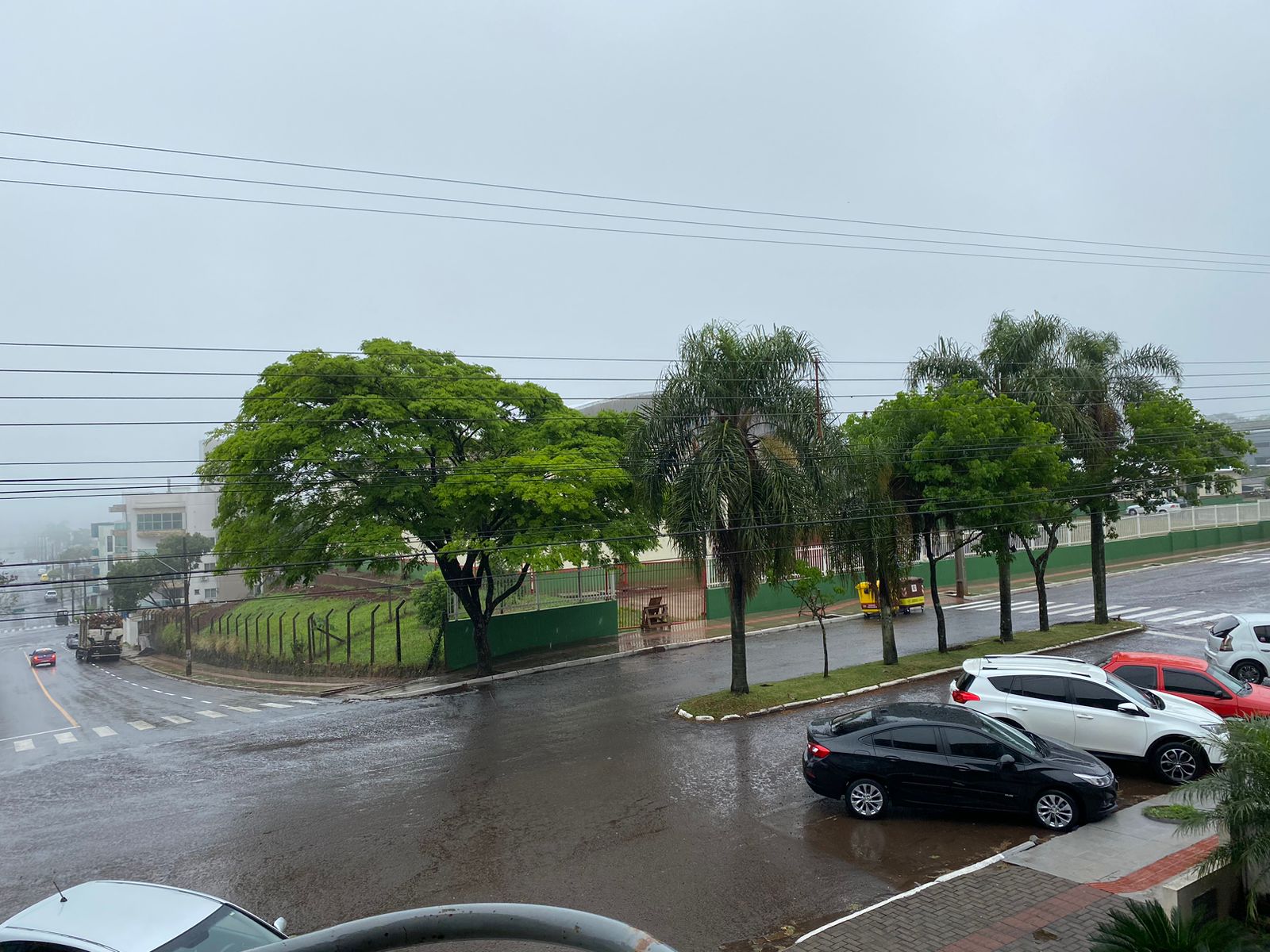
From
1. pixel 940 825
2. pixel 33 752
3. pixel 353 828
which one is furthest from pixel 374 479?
pixel 940 825

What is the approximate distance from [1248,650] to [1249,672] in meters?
A: 0.54

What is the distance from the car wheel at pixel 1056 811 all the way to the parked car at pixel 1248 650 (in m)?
11.7

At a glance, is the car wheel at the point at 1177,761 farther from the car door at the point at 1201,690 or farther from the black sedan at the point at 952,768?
the black sedan at the point at 952,768

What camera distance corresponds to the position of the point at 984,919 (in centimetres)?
886

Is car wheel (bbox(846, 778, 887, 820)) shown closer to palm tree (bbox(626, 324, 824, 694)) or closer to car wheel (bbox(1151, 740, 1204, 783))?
car wheel (bbox(1151, 740, 1204, 783))

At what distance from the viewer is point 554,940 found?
7.83 ft

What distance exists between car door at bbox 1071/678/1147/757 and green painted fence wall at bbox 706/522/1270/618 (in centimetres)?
2402

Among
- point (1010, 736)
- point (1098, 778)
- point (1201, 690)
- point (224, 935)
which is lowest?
point (1098, 778)

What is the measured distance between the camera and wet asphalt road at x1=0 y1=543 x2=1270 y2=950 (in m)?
10.4

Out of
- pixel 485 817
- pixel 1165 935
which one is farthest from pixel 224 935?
pixel 485 817

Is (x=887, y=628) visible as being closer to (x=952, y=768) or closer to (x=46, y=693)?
(x=952, y=768)

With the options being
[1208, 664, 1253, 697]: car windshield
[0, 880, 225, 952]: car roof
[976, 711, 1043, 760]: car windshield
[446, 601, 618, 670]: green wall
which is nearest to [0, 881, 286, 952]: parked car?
[0, 880, 225, 952]: car roof

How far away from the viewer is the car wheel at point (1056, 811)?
1154 cm

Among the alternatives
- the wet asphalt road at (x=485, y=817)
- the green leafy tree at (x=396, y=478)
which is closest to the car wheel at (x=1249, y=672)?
the wet asphalt road at (x=485, y=817)
